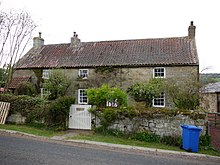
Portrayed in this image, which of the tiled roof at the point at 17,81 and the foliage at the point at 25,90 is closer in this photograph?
the foliage at the point at 25,90

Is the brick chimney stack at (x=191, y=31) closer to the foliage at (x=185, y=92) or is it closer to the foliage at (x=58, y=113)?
the foliage at (x=185, y=92)

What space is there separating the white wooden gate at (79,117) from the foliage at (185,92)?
8.11 meters

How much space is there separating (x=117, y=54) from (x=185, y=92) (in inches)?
398

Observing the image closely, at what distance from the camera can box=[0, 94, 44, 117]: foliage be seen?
14.1 m

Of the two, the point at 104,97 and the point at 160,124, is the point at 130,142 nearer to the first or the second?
the point at 160,124

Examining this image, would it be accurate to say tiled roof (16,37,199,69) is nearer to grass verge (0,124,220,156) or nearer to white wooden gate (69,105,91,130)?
white wooden gate (69,105,91,130)

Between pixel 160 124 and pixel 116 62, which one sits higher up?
pixel 116 62

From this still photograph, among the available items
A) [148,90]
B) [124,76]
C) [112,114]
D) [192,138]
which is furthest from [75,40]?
[192,138]

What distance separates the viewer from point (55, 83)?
20.8 metres

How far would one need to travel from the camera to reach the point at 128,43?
25.5 metres

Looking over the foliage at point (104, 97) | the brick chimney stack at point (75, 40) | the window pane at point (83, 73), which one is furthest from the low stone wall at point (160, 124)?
the brick chimney stack at point (75, 40)

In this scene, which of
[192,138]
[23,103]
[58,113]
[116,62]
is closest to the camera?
[192,138]

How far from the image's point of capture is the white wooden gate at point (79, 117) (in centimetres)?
1323

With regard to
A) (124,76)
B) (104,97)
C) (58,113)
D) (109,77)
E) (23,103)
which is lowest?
(58,113)
